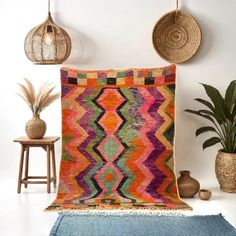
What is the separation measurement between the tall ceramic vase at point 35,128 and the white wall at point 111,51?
0.41 metres

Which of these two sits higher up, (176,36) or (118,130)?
(176,36)

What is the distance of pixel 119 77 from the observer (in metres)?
4.67

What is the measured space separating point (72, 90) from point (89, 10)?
81 centimetres

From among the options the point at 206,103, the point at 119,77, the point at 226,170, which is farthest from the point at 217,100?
the point at 119,77

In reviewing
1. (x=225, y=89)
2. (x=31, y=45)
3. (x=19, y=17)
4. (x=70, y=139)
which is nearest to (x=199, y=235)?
(x=70, y=139)

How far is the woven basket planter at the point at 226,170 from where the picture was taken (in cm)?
456

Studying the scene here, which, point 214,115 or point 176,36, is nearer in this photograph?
point 214,115

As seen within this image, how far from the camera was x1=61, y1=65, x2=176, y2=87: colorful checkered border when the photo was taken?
15.3 feet

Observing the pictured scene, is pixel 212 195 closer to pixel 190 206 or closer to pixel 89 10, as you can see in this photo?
pixel 190 206

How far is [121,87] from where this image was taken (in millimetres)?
4656

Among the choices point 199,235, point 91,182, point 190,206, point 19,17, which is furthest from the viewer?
point 19,17

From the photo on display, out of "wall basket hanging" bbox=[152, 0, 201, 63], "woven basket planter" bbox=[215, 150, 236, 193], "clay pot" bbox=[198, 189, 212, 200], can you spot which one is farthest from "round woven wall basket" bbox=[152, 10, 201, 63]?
"clay pot" bbox=[198, 189, 212, 200]

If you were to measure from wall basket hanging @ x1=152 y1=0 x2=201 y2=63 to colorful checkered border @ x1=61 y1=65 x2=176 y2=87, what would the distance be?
285 millimetres

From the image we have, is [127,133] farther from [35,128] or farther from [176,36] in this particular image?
[176,36]
